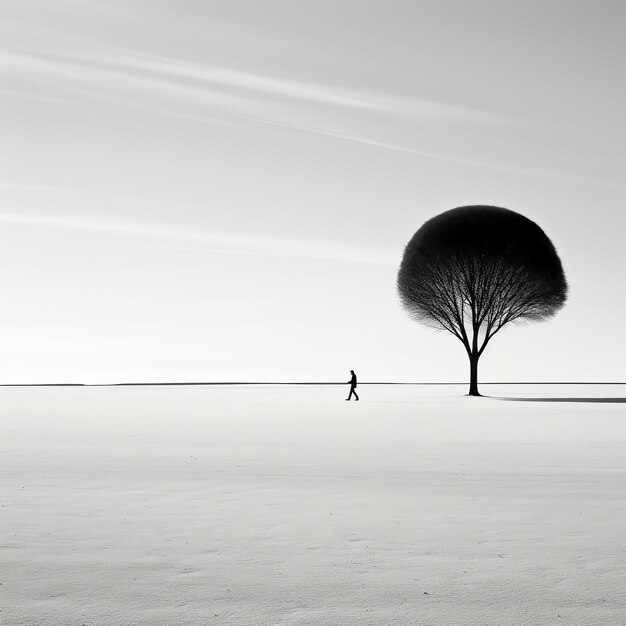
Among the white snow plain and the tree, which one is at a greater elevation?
the tree

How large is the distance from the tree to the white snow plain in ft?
111

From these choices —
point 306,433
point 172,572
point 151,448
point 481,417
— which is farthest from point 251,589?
point 481,417

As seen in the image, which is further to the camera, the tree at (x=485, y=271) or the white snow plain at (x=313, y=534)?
the tree at (x=485, y=271)

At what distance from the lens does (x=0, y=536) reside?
8.03 m

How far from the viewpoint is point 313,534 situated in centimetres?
814

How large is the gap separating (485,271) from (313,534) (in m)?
43.9

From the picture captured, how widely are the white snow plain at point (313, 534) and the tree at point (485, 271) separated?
33916 mm

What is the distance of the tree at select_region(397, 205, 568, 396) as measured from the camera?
50.4 metres

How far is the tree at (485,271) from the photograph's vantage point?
50.4 meters

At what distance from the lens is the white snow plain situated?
5.69 metres

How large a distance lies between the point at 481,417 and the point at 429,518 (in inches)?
796

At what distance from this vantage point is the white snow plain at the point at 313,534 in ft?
18.7

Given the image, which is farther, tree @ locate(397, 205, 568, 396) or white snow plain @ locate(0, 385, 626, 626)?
tree @ locate(397, 205, 568, 396)

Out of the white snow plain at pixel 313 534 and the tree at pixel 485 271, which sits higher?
the tree at pixel 485 271
